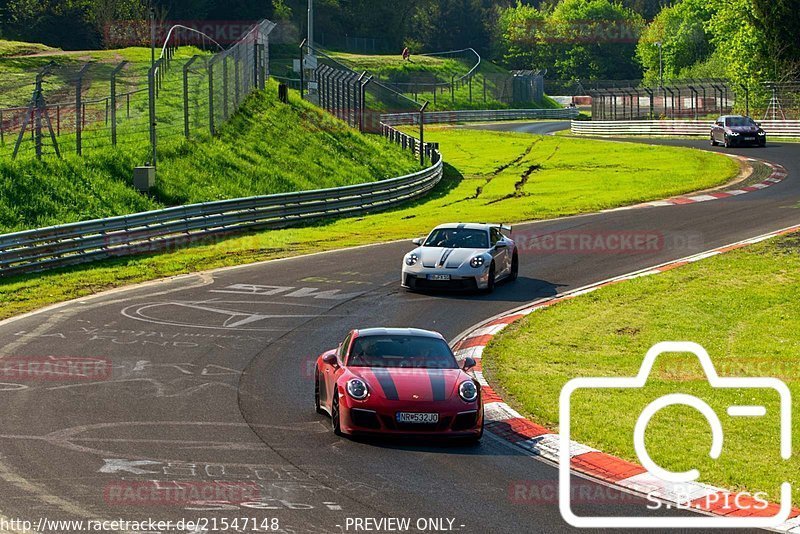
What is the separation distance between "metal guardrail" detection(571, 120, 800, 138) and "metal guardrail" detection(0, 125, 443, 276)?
32.9 meters

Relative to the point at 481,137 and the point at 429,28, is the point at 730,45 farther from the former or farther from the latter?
the point at 429,28

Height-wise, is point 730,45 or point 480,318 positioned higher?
point 730,45

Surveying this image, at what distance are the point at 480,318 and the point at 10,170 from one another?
646 inches

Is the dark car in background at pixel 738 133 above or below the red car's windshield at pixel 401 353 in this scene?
above

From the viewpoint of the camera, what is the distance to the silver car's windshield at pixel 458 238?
23.7 meters

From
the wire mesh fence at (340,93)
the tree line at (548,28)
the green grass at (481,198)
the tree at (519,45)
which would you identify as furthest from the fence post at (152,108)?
the tree at (519,45)

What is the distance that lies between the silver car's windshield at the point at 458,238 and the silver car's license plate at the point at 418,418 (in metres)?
11.3

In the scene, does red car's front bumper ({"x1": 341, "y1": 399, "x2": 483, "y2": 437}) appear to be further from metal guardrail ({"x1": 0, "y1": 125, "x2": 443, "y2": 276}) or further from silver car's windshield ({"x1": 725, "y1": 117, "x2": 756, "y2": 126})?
silver car's windshield ({"x1": 725, "y1": 117, "x2": 756, "y2": 126})

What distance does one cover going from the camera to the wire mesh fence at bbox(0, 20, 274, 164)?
3316 centimetres

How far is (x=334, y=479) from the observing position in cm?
1097

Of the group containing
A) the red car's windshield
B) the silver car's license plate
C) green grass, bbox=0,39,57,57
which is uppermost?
green grass, bbox=0,39,57,57

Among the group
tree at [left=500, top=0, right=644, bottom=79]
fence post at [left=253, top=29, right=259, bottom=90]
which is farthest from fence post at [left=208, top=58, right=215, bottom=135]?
tree at [left=500, top=0, right=644, bottom=79]

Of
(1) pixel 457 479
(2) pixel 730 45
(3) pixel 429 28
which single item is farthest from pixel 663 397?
(3) pixel 429 28

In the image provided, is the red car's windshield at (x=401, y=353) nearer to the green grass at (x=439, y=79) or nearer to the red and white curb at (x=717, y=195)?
the red and white curb at (x=717, y=195)
